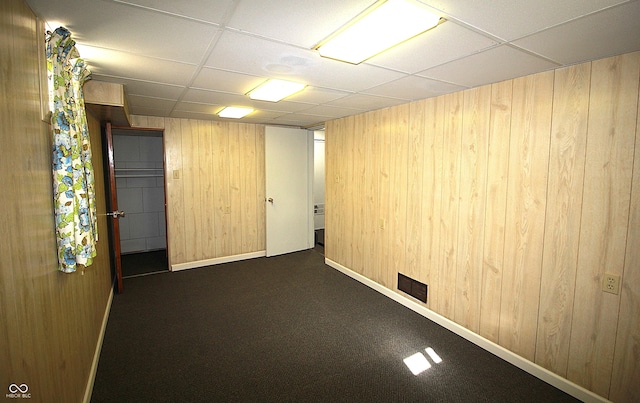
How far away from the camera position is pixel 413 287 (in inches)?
131

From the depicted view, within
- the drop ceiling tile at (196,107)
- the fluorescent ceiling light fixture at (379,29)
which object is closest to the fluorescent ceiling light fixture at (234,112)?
the drop ceiling tile at (196,107)

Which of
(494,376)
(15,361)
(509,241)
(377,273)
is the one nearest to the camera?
(15,361)

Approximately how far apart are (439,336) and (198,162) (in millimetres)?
3953

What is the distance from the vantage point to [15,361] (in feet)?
3.48

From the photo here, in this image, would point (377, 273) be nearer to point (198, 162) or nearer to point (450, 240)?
point (450, 240)

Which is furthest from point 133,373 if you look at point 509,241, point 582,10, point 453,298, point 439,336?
point 582,10

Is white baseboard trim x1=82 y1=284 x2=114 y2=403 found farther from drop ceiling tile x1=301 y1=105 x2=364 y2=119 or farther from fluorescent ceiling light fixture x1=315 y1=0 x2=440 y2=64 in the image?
drop ceiling tile x1=301 y1=105 x2=364 y2=119

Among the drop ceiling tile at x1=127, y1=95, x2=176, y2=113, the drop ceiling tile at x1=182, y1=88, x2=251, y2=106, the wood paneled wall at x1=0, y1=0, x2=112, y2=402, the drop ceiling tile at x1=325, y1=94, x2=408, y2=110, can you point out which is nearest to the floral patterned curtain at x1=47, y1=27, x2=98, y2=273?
the wood paneled wall at x1=0, y1=0, x2=112, y2=402

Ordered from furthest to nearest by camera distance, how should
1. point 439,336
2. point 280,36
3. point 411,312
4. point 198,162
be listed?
1. point 198,162
2. point 411,312
3. point 439,336
4. point 280,36

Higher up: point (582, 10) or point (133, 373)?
point (582, 10)

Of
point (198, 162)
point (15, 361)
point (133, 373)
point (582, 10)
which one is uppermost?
point (582, 10)

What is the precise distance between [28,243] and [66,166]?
0.53 meters

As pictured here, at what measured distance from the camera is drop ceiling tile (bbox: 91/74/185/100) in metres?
2.41

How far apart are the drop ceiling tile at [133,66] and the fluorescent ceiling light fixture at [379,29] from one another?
1.08m
